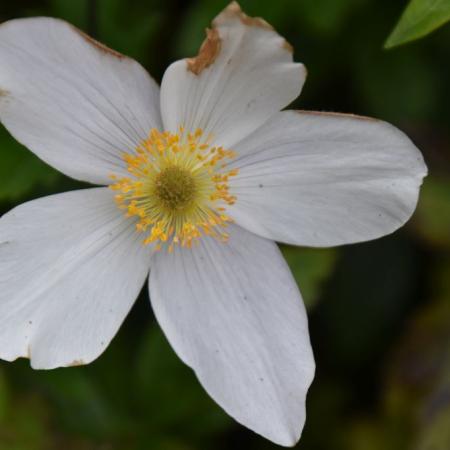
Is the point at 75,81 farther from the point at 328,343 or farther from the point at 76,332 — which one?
the point at 328,343

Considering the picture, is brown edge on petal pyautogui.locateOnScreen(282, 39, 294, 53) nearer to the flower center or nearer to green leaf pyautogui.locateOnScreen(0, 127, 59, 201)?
the flower center

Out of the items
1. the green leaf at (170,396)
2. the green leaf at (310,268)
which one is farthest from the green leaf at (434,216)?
the green leaf at (170,396)

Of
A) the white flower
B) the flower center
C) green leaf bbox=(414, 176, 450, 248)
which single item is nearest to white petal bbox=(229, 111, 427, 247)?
the white flower

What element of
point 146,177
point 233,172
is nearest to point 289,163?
point 233,172

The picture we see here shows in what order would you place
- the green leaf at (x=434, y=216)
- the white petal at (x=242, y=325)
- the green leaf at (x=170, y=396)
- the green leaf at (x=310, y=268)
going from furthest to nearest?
1. the green leaf at (x=434, y=216)
2. the green leaf at (x=170, y=396)
3. the green leaf at (x=310, y=268)
4. the white petal at (x=242, y=325)

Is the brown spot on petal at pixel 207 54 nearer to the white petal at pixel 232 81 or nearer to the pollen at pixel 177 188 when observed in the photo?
the white petal at pixel 232 81

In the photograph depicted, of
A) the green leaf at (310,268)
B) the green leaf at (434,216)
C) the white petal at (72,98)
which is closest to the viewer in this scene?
the white petal at (72,98)
